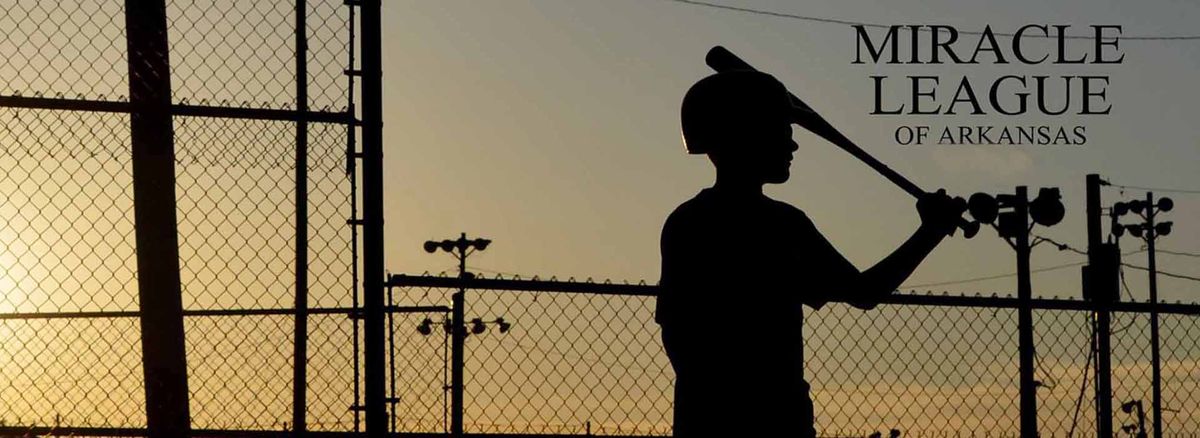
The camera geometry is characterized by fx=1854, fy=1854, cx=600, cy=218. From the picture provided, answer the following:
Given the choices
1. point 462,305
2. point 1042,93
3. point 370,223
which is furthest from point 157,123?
point 1042,93

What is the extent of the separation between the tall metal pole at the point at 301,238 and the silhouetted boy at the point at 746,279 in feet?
9.33

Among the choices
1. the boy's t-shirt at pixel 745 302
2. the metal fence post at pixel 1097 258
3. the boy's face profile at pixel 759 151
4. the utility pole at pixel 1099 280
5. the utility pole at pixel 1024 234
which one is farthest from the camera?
the metal fence post at pixel 1097 258

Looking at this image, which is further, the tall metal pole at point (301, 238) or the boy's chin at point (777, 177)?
the tall metal pole at point (301, 238)

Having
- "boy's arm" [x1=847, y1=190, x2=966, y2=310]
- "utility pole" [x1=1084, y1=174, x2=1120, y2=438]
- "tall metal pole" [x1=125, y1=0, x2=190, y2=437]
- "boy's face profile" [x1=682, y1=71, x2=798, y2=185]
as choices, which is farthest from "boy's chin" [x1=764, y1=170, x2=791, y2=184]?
"utility pole" [x1=1084, y1=174, x2=1120, y2=438]

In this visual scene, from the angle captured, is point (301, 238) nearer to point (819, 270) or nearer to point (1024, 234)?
point (819, 270)

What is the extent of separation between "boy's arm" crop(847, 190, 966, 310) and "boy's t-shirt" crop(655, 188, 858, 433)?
5 centimetres

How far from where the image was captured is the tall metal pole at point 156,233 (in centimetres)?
771

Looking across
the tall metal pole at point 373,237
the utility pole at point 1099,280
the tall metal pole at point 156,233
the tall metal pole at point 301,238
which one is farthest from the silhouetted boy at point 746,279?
the utility pole at point 1099,280

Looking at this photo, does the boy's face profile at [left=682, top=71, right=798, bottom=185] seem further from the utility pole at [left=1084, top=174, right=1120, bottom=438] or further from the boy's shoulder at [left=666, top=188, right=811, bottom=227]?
the utility pole at [left=1084, top=174, right=1120, bottom=438]

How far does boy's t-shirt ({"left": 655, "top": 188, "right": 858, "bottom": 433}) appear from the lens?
15.4 feet

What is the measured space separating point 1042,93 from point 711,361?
503 inches

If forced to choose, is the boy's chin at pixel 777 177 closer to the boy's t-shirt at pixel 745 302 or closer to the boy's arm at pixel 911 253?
the boy's t-shirt at pixel 745 302

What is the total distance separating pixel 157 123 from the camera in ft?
24.8

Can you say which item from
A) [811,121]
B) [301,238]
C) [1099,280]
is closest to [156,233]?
[301,238]
